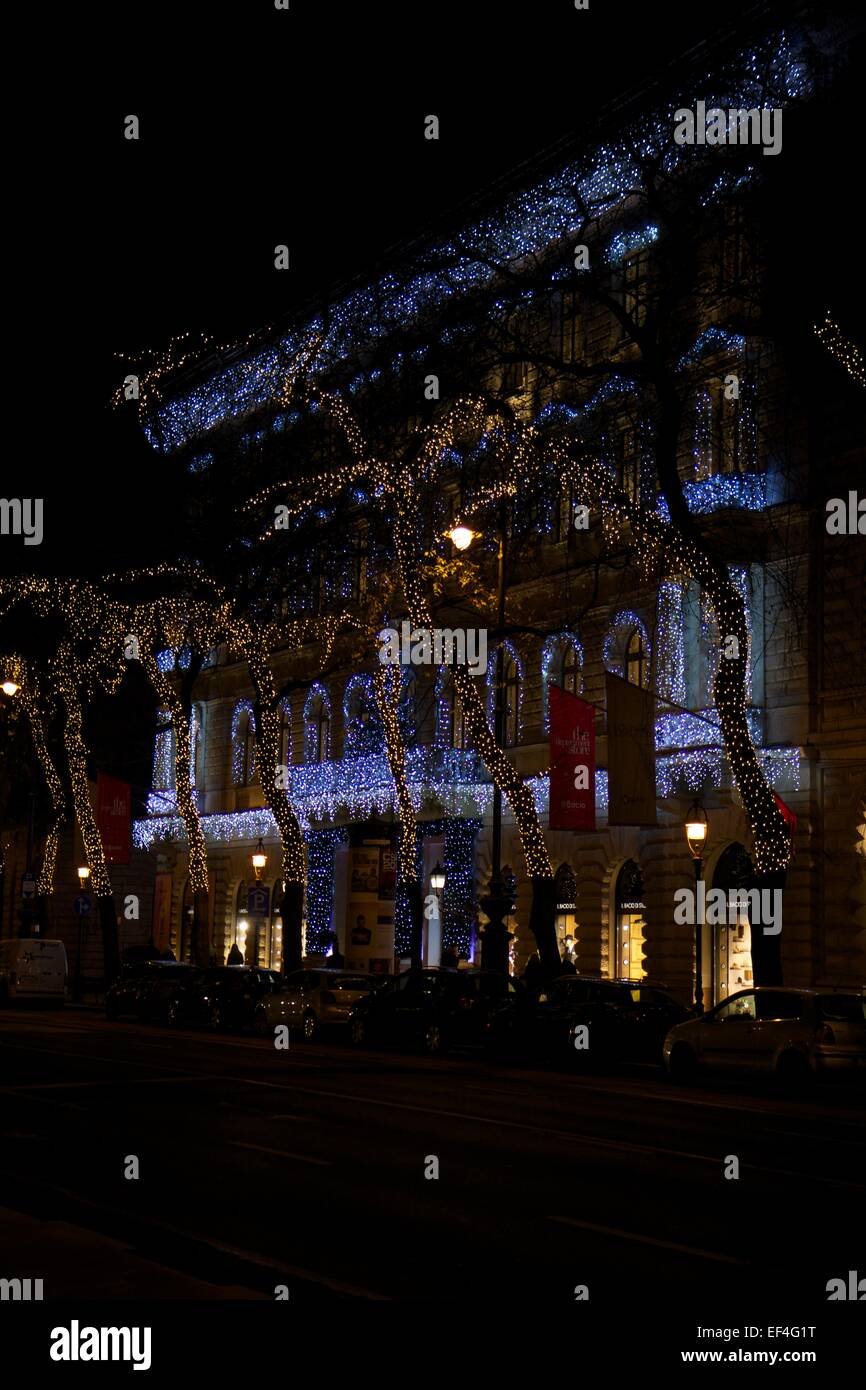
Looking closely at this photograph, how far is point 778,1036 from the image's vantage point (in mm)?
25578

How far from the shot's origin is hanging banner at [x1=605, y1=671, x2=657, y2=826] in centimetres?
3203

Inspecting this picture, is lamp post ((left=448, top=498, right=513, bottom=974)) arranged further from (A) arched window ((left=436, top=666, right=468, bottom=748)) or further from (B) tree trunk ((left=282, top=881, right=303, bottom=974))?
(A) arched window ((left=436, top=666, right=468, bottom=748))

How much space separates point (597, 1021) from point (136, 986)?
17.5 metres

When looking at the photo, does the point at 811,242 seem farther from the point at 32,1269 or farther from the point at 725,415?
the point at 32,1269

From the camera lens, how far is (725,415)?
38.5m

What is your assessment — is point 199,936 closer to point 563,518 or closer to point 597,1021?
point 563,518

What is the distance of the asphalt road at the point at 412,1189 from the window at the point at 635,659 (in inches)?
738

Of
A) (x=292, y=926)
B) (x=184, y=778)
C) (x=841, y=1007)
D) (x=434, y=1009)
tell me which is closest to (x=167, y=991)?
(x=292, y=926)

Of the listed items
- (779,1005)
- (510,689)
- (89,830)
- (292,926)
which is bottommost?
(779,1005)

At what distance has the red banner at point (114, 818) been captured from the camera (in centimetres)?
4844

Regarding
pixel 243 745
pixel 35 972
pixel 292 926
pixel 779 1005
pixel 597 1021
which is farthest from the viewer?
pixel 243 745

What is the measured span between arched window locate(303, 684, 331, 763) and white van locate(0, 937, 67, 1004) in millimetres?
11048

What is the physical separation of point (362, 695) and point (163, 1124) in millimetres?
37234

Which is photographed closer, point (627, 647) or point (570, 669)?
point (627, 647)
